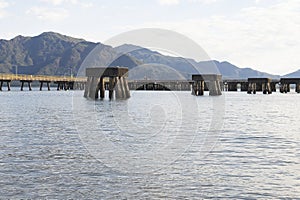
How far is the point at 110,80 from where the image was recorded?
114 m

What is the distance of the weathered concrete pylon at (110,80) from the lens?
111 meters

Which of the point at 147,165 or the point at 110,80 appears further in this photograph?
the point at 110,80

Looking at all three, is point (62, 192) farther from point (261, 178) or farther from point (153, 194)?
point (261, 178)

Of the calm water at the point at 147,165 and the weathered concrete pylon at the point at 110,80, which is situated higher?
the weathered concrete pylon at the point at 110,80

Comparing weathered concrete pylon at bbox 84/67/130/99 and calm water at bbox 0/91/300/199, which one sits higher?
weathered concrete pylon at bbox 84/67/130/99

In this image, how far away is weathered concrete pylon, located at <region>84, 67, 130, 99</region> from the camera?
365 feet

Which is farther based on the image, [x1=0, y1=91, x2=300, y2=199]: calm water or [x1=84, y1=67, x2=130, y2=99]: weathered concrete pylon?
[x1=84, y1=67, x2=130, y2=99]: weathered concrete pylon

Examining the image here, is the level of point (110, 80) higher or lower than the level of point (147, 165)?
higher

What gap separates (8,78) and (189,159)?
496ft

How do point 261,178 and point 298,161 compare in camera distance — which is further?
point 298,161

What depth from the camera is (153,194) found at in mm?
20906

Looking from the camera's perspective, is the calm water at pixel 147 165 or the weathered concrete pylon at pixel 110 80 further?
the weathered concrete pylon at pixel 110 80

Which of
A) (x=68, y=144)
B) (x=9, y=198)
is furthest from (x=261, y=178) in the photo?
(x=68, y=144)

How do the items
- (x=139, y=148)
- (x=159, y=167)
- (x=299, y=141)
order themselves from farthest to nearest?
1. (x=299, y=141)
2. (x=139, y=148)
3. (x=159, y=167)
